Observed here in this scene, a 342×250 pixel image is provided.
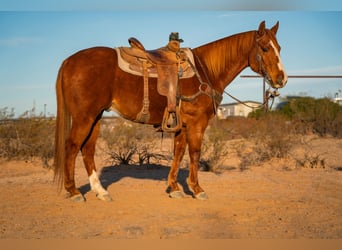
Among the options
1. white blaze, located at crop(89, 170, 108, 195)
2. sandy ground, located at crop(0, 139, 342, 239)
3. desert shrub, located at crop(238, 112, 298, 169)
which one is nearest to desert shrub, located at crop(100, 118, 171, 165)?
desert shrub, located at crop(238, 112, 298, 169)

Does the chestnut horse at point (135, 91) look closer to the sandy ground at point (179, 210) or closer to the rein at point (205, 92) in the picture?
the rein at point (205, 92)

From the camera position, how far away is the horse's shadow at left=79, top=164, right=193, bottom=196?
305 inches

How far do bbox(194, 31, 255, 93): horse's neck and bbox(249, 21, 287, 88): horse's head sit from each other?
0.69 feet

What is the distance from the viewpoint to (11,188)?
23.8ft

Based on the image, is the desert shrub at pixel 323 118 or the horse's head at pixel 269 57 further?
the desert shrub at pixel 323 118

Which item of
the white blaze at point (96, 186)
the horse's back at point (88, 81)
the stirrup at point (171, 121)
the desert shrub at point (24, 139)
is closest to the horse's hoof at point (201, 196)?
the stirrup at point (171, 121)

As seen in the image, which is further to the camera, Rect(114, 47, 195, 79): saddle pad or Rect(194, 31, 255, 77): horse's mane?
Rect(194, 31, 255, 77): horse's mane

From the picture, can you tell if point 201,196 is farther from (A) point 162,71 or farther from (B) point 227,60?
(B) point 227,60

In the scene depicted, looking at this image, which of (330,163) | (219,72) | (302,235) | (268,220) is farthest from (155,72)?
(330,163)

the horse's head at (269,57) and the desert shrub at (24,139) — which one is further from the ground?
the horse's head at (269,57)

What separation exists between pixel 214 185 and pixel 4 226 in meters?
4.10

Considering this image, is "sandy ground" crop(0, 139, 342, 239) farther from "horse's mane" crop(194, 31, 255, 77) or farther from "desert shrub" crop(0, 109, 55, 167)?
"desert shrub" crop(0, 109, 55, 167)

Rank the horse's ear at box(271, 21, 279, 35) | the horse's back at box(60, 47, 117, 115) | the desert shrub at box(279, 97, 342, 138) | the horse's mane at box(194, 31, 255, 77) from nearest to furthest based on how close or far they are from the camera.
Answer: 1. the horse's back at box(60, 47, 117, 115)
2. the horse's ear at box(271, 21, 279, 35)
3. the horse's mane at box(194, 31, 255, 77)
4. the desert shrub at box(279, 97, 342, 138)

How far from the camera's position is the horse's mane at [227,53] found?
247 inches
